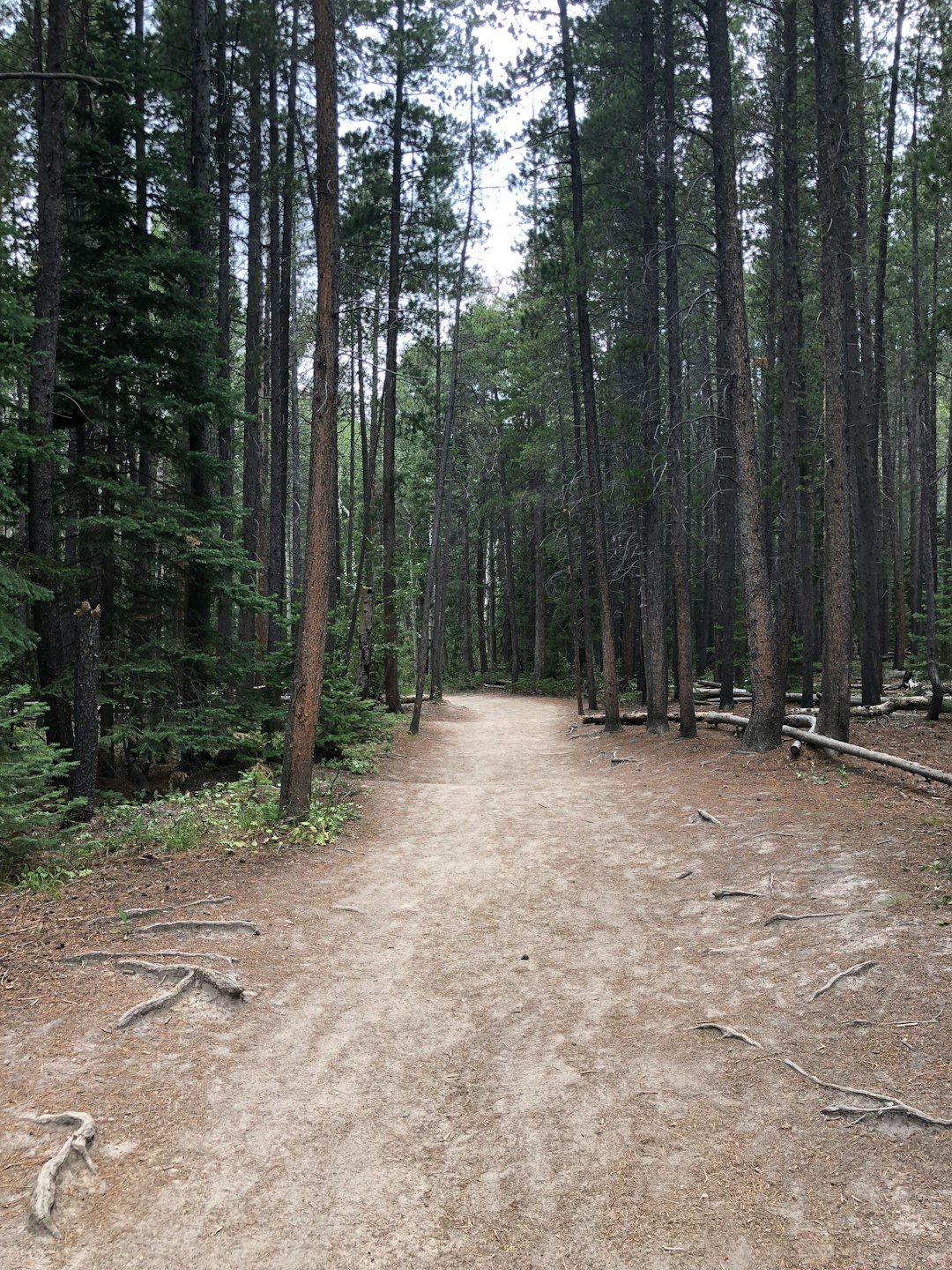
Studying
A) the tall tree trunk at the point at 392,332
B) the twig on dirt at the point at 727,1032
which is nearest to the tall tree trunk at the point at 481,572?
the tall tree trunk at the point at 392,332

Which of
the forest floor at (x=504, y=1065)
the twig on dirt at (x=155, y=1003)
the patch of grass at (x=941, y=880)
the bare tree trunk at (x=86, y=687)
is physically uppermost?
the bare tree trunk at (x=86, y=687)

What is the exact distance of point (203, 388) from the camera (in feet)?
35.6

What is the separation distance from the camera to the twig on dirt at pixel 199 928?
5.31 m

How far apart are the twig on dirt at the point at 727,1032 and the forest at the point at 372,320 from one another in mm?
5075

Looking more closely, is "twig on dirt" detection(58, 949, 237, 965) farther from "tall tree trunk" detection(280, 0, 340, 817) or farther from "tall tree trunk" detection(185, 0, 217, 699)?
"tall tree trunk" detection(185, 0, 217, 699)

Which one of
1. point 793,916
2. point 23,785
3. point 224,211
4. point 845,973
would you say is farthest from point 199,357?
point 845,973

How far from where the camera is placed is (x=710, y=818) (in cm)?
862

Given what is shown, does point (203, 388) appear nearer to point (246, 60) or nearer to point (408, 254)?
point (246, 60)

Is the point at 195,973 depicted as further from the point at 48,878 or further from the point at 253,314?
the point at 253,314

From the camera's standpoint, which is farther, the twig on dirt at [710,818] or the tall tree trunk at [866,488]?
the tall tree trunk at [866,488]

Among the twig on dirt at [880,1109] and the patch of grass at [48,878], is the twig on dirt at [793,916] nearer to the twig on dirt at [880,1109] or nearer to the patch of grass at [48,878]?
the twig on dirt at [880,1109]

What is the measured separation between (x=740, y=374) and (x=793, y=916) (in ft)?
28.1

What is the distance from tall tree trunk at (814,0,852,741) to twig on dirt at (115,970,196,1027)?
942 cm

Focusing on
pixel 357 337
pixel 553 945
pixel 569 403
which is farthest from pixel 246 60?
pixel 553 945
